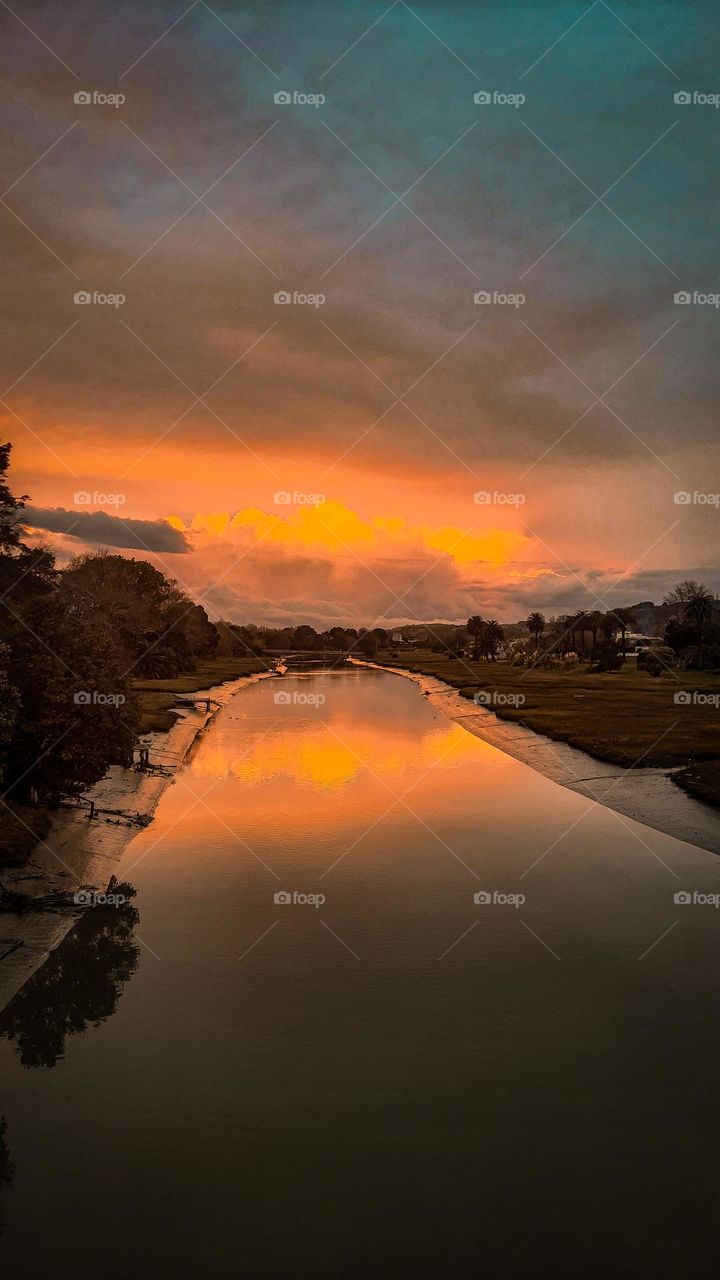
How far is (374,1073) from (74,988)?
7.14 m

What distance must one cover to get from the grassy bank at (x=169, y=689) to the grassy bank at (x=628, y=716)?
85.3ft

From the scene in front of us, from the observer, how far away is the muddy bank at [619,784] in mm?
32781

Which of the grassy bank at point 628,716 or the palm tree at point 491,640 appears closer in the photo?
the grassy bank at point 628,716

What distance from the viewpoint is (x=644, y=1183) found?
12086 millimetres

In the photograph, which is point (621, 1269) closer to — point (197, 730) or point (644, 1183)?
point (644, 1183)

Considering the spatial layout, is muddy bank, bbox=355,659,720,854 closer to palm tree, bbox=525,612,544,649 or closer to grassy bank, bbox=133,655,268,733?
grassy bank, bbox=133,655,268,733

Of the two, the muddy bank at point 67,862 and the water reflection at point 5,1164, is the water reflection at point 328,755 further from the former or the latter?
the water reflection at point 5,1164

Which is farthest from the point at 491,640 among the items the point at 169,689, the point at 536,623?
the point at 169,689

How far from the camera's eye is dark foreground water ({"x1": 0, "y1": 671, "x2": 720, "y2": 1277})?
11219 mm

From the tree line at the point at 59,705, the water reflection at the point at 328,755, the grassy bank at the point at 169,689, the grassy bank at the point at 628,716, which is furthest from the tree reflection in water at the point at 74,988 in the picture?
the grassy bank at the point at 628,716

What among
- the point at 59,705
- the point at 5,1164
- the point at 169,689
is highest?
the point at 59,705

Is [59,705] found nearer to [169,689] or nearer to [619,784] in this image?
[619,784]

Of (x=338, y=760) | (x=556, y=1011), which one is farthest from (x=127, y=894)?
(x=338, y=760)

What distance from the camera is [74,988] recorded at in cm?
1870
